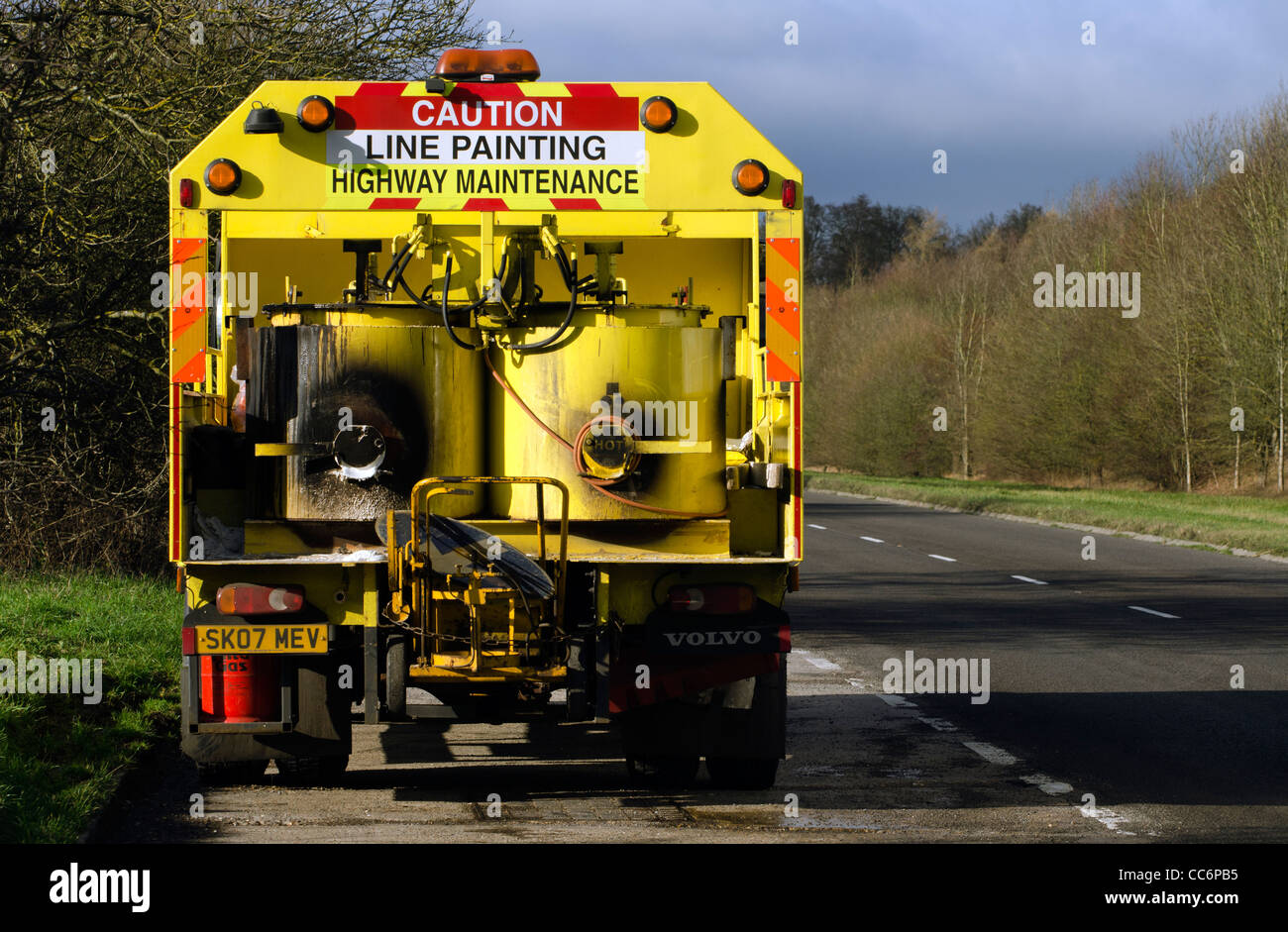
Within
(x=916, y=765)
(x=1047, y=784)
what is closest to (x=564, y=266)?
(x=916, y=765)

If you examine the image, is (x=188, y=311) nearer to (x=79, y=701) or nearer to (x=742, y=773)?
(x=79, y=701)

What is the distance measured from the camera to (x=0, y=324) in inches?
518

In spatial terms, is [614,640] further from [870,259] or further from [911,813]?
[870,259]

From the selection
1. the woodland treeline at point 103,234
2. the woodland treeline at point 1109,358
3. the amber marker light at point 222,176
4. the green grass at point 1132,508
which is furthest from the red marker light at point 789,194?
the woodland treeline at point 1109,358

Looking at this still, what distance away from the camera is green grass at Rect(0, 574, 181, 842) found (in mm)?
6523

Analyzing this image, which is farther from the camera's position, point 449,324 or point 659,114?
point 659,114

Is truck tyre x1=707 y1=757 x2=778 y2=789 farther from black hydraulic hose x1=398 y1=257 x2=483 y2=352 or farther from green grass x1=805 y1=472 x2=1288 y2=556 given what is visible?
green grass x1=805 y1=472 x2=1288 y2=556

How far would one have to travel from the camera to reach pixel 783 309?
7.27 metres

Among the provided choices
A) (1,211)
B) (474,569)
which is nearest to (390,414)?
(474,569)

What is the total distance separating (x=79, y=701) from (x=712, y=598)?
3708mm

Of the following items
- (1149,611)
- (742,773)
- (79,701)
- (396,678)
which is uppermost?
(396,678)

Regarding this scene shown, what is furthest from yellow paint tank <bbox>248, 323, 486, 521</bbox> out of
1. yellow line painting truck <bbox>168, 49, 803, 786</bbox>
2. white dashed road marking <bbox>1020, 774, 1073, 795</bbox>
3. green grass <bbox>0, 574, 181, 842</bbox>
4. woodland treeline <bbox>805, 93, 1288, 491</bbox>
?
woodland treeline <bbox>805, 93, 1288, 491</bbox>

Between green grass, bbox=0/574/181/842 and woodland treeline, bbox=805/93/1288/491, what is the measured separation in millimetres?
31780

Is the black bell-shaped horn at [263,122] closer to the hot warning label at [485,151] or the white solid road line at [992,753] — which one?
the hot warning label at [485,151]
